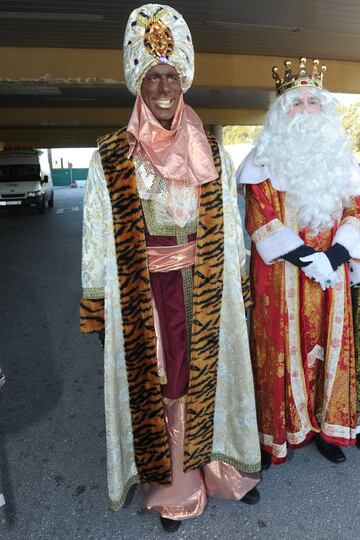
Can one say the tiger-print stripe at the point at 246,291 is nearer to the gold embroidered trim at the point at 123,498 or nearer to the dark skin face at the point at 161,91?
the dark skin face at the point at 161,91

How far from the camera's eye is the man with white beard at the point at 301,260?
201 cm

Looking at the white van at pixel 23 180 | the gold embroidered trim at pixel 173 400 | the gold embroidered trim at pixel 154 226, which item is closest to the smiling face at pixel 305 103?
the gold embroidered trim at pixel 154 226

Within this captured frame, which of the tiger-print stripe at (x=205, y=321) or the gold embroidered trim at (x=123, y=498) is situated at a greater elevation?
the tiger-print stripe at (x=205, y=321)

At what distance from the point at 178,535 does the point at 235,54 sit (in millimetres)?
9186

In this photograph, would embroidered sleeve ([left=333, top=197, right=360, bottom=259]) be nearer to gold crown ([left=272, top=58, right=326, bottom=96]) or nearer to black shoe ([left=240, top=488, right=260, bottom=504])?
gold crown ([left=272, top=58, right=326, bottom=96])

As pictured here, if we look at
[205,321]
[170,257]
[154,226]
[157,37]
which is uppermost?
[157,37]

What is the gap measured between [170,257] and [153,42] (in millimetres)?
826

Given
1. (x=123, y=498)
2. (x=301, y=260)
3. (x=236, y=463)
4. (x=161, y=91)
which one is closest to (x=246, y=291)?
(x=301, y=260)

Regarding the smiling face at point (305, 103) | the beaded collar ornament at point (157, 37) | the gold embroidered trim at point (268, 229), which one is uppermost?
the beaded collar ornament at point (157, 37)

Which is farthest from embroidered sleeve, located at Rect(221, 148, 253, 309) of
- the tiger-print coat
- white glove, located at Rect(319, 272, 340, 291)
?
white glove, located at Rect(319, 272, 340, 291)

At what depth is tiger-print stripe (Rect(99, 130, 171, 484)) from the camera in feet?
5.57

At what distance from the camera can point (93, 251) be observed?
1778 mm

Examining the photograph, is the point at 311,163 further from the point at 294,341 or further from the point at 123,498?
the point at 123,498

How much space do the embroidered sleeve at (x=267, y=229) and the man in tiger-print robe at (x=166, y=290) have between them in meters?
0.15
